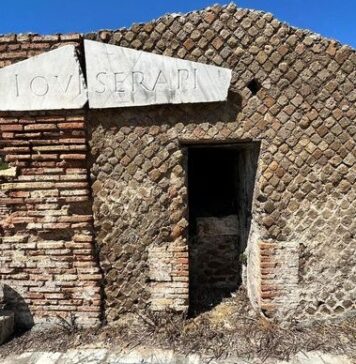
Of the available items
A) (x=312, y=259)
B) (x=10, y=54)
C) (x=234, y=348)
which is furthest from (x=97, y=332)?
(x=10, y=54)

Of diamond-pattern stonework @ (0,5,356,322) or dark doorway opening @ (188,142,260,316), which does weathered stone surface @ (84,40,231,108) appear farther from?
dark doorway opening @ (188,142,260,316)

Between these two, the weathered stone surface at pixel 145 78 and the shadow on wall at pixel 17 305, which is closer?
the weathered stone surface at pixel 145 78

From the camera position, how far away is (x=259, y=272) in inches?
165

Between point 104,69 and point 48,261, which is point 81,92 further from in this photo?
point 48,261

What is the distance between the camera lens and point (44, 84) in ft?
12.9

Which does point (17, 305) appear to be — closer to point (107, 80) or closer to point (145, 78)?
point (107, 80)

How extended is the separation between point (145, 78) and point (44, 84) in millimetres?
1074

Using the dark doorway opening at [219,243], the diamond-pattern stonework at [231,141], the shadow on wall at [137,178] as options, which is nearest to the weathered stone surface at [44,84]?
the diamond-pattern stonework at [231,141]

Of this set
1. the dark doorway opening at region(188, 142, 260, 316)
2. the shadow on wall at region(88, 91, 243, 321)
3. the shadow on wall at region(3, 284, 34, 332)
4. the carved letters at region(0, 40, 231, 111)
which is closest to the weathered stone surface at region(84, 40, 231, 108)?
the carved letters at region(0, 40, 231, 111)

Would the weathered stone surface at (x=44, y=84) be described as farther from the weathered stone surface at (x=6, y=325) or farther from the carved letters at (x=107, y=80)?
the weathered stone surface at (x=6, y=325)

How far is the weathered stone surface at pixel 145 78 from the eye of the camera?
390 centimetres

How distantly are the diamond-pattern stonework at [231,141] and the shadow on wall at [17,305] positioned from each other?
3.9 inches

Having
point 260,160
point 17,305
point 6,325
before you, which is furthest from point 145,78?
point 6,325

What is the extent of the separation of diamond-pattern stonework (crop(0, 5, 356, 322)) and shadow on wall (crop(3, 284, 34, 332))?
0.10 metres
